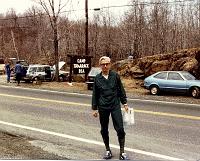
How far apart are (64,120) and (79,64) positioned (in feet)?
59.8

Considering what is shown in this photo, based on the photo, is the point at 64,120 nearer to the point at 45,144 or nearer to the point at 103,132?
the point at 45,144

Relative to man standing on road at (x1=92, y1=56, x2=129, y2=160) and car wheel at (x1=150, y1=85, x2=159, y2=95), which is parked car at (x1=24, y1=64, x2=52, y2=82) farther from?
man standing on road at (x1=92, y1=56, x2=129, y2=160)

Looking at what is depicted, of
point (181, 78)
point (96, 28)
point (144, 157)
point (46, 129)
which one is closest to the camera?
point (144, 157)

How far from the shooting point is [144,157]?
836 centimetres

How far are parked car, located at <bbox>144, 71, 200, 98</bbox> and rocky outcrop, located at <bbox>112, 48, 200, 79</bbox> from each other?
14.7 ft

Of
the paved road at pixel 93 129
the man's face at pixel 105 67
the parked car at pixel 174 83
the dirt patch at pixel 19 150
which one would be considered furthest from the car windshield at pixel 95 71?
the man's face at pixel 105 67

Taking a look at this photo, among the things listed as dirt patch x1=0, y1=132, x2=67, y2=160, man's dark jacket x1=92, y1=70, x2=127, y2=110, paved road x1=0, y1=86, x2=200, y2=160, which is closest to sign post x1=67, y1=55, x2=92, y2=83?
paved road x1=0, y1=86, x2=200, y2=160

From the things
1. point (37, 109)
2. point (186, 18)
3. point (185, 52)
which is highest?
point (186, 18)

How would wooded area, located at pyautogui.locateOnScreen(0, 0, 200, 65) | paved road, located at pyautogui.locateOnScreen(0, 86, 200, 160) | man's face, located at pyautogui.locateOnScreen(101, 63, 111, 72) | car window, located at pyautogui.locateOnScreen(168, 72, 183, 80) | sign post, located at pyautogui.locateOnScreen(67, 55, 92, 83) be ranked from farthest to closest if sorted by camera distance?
wooded area, located at pyautogui.locateOnScreen(0, 0, 200, 65) → sign post, located at pyautogui.locateOnScreen(67, 55, 92, 83) → car window, located at pyautogui.locateOnScreen(168, 72, 183, 80) → paved road, located at pyautogui.locateOnScreen(0, 86, 200, 160) → man's face, located at pyautogui.locateOnScreen(101, 63, 111, 72)

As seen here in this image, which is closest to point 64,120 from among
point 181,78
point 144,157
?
point 144,157

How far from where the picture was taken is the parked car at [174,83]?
72.3ft

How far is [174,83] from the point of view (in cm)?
2273

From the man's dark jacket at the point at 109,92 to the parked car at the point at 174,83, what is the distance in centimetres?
1397

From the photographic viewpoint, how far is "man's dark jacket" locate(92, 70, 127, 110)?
8.16 m
